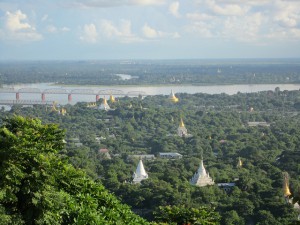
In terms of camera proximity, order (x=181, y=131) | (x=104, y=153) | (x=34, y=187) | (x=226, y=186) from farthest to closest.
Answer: (x=181, y=131), (x=104, y=153), (x=226, y=186), (x=34, y=187)

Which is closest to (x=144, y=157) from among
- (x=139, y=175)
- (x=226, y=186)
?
(x=139, y=175)

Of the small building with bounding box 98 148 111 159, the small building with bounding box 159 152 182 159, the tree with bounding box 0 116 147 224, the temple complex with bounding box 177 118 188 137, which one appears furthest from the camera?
the temple complex with bounding box 177 118 188 137

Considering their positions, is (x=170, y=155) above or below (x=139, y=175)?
below

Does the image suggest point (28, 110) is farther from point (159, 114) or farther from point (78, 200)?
point (78, 200)

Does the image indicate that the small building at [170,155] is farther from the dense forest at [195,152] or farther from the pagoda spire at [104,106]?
the pagoda spire at [104,106]

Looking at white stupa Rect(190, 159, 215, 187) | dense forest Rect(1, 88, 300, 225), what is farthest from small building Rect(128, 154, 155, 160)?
white stupa Rect(190, 159, 215, 187)

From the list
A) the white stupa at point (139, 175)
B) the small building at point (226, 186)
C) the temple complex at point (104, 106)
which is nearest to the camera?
the small building at point (226, 186)

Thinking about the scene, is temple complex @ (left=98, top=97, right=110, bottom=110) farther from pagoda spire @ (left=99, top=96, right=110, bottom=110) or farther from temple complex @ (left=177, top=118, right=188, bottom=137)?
temple complex @ (left=177, top=118, right=188, bottom=137)

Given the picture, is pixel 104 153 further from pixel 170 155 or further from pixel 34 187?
pixel 34 187

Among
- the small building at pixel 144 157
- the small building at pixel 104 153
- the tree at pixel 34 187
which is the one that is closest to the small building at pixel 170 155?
the small building at pixel 144 157
